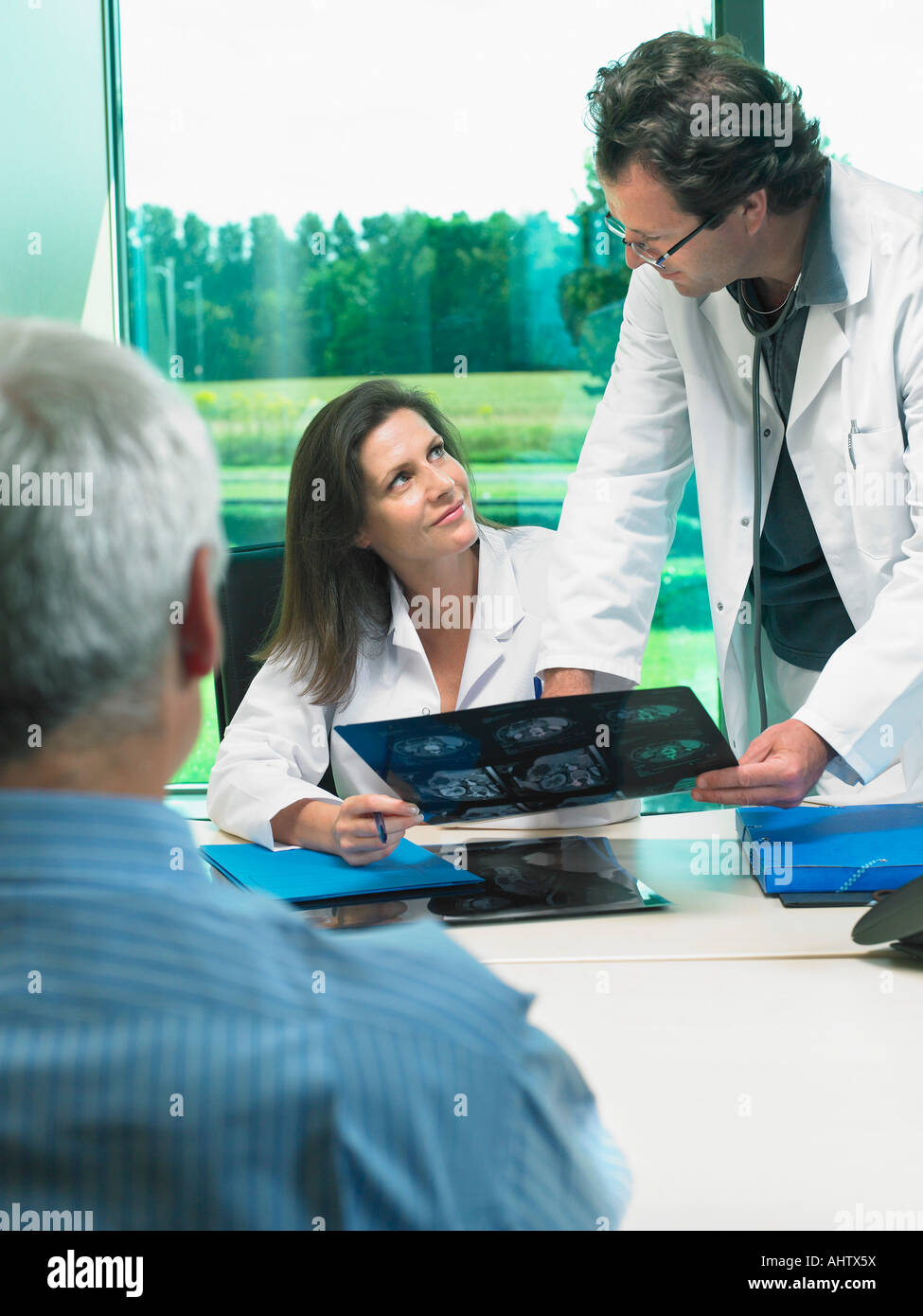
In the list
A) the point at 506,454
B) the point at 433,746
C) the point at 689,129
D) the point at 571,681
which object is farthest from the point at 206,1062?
the point at 506,454

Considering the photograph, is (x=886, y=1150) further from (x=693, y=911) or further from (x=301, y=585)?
(x=301, y=585)

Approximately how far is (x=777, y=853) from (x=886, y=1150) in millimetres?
610

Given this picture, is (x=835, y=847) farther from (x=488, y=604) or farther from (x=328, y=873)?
(x=488, y=604)

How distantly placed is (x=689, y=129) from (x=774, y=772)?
0.93 metres

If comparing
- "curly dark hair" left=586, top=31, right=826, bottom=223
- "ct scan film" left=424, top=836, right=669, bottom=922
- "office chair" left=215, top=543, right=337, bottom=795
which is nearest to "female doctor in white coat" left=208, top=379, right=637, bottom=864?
"office chair" left=215, top=543, right=337, bottom=795

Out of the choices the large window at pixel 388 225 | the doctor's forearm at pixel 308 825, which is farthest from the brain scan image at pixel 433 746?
the large window at pixel 388 225

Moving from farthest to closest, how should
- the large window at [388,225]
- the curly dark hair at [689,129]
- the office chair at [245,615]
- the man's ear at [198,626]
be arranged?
the large window at [388,225] → the office chair at [245,615] → the curly dark hair at [689,129] → the man's ear at [198,626]

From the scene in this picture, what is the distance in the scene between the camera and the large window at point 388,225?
10.8 feet

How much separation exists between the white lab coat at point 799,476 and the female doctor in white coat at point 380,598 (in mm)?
171

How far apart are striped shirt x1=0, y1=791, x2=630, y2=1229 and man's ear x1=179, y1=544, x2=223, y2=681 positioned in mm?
86

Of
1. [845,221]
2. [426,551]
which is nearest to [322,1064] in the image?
[426,551]

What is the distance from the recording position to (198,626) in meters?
0.60

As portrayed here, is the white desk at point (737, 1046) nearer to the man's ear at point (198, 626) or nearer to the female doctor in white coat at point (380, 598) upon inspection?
the man's ear at point (198, 626)

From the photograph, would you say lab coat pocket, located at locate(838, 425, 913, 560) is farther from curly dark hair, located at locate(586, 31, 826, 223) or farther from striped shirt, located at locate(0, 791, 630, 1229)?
striped shirt, located at locate(0, 791, 630, 1229)
